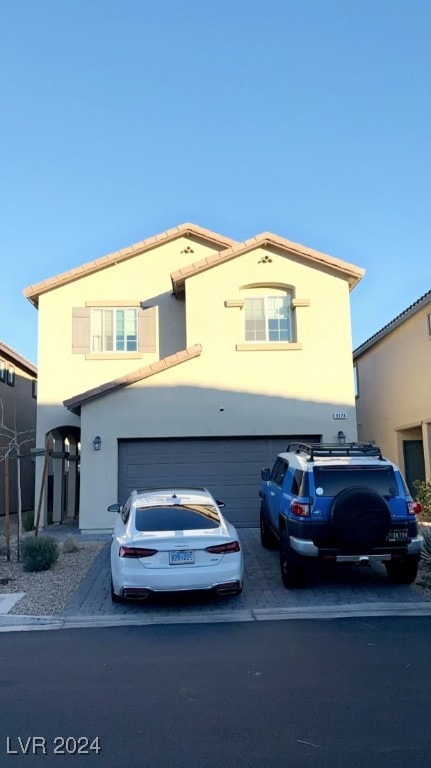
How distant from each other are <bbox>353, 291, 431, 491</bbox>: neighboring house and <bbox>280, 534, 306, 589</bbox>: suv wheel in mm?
7666

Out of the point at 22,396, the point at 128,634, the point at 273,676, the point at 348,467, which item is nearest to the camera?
the point at 273,676

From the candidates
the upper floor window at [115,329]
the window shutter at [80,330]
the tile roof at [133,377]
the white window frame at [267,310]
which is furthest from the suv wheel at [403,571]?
the window shutter at [80,330]

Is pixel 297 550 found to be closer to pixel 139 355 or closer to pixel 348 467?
pixel 348 467

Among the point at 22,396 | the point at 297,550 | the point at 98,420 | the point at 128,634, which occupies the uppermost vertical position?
the point at 22,396

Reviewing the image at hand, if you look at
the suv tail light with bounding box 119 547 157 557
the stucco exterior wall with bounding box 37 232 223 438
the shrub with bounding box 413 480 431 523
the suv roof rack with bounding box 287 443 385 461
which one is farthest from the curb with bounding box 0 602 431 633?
the stucco exterior wall with bounding box 37 232 223 438

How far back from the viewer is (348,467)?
884cm

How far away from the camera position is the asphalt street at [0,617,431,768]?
13.8 feet

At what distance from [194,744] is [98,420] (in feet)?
35.1

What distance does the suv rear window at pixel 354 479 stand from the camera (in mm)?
8703

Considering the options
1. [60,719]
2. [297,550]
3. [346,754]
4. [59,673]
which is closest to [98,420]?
[297,550]

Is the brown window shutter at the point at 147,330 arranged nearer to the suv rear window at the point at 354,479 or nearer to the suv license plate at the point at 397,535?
the suv rear window at the point at 354,479

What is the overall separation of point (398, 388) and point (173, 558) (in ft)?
39.3

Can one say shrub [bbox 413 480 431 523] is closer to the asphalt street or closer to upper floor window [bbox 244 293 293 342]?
the asphalt street

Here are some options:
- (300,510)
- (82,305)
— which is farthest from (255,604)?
(82,305)
